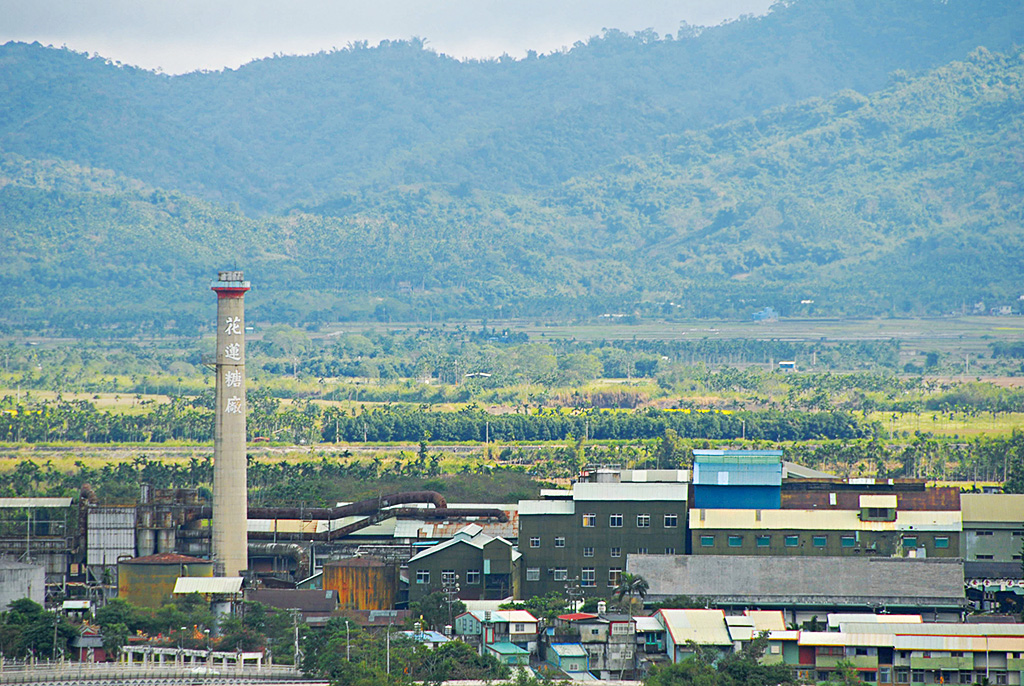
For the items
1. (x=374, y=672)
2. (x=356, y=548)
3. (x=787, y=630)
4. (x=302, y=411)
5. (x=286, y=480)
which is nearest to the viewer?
(x=374, y=672)

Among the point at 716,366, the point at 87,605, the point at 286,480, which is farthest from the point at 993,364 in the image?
the point at 87,605

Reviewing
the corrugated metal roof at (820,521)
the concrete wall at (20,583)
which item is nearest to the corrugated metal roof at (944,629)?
the corrugated metal roof at (820,521)

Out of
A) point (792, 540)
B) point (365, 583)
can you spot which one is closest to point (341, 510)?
point (365, 583)

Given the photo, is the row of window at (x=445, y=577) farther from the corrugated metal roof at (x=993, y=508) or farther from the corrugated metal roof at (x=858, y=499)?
the corrugated metal roof at (x=993, y=508)

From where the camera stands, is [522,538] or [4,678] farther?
[522,538]

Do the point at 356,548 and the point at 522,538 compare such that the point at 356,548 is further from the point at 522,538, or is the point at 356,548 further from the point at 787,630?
the point at 787,630

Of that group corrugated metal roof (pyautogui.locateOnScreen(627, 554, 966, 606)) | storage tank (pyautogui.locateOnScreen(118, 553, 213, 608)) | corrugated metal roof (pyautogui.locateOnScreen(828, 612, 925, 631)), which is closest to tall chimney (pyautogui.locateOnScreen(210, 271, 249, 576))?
storage tank (pyautogui.locateOnScreen(118, 553, 213, 608))

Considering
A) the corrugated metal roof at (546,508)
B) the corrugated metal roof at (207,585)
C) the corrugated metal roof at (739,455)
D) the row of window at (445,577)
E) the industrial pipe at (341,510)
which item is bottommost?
the corrugated metal roof at (207,585)
